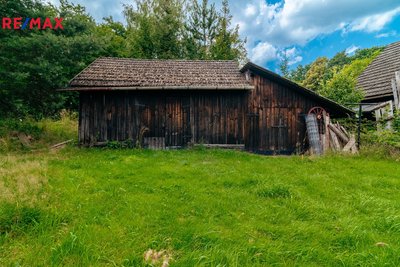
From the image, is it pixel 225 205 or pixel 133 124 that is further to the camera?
pixel 133 124

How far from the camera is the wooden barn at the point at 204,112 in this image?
9.86 meters

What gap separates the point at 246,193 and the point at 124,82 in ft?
24.2

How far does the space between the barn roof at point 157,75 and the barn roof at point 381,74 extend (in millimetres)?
7605

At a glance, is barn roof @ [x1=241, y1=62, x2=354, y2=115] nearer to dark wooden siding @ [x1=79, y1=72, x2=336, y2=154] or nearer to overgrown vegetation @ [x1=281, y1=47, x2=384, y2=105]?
dark wooden siding @ [x1=79, y1=72, x2=336, y2=154]

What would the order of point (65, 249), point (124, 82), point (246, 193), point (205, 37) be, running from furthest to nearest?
1. point (205, 37)
2. point (124, 82)
3. point (246, 193)
4. point (65, 249)

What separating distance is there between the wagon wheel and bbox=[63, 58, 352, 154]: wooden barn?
24cm

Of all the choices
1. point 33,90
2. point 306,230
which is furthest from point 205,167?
point 33,90

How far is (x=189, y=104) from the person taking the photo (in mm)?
10078

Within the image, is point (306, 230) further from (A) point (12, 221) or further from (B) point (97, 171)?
(B) point (97, 171)

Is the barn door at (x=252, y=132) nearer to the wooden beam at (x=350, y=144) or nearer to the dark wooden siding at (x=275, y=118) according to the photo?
the dark wooden siding at (x=275, y=118)

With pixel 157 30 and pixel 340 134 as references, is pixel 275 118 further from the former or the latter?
pixel 157 30

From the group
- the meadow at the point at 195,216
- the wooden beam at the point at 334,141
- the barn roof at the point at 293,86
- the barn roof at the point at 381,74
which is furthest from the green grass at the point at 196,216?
the barn roof at the point at 381,74

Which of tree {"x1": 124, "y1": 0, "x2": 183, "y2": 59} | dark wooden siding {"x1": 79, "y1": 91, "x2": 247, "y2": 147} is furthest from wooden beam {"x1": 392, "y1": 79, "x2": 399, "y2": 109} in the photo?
tree {"x1": 124, "y1": 0, "x2": 183, "y2": 59}

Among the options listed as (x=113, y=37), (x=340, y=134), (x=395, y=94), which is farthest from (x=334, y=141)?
(x=113, y=37)
